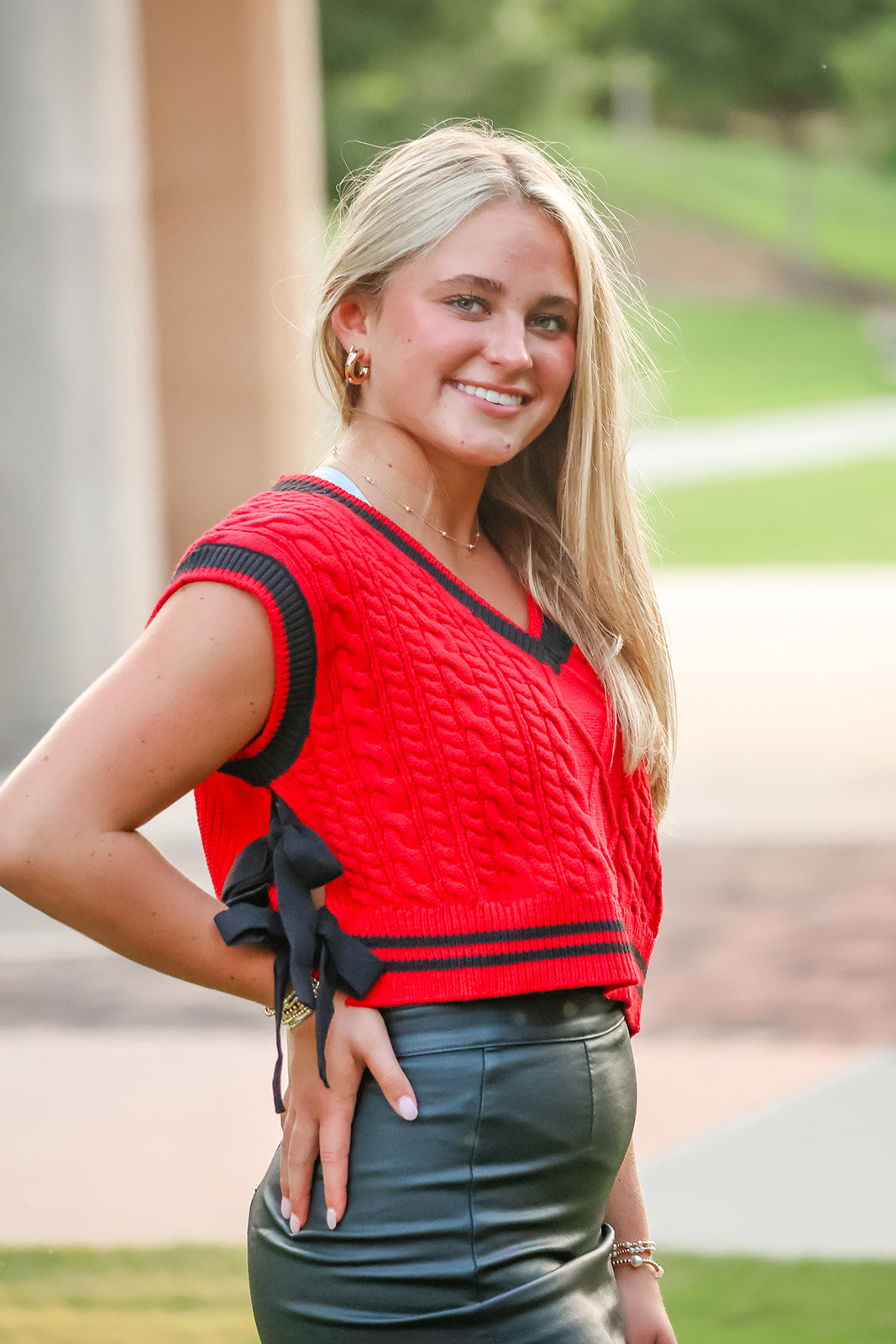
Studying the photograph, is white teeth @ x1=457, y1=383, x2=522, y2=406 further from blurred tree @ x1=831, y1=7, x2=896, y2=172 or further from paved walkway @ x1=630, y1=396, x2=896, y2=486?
blurred tree @ x1=831, y1=7, x2=896, y2=172

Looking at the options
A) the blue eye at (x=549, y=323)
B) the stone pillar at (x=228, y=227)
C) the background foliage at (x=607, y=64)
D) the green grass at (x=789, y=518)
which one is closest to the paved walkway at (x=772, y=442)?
the green grass at (x=789, y=518)

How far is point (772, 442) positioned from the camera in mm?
38156

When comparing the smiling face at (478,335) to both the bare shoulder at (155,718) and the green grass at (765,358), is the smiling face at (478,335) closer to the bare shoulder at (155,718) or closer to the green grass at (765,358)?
the bare shoulder at (155,718)

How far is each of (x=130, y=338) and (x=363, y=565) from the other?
9.18 meters

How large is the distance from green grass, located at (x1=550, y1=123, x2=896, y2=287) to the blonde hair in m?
51.7

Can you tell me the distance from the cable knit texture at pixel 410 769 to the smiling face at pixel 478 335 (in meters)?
0.19

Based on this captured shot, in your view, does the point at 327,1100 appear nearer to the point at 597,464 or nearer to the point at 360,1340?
the point at 360,1340

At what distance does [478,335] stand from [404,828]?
22.7 inches

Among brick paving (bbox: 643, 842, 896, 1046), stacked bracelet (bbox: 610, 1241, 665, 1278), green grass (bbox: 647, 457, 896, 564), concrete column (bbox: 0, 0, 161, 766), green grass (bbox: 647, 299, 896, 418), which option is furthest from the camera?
green grass (bbox: 647, 299, 896, 418)

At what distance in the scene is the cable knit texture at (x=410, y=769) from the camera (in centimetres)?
188

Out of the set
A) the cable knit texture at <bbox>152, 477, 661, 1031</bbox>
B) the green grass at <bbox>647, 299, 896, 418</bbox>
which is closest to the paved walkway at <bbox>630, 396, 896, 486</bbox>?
the green grass at <bbox>647, 299, 896, 418</bbox>

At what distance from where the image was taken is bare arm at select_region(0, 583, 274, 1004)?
1.79 meters

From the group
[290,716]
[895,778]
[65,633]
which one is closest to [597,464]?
[290,716]

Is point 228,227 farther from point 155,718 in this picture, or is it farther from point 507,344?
point 155,718
